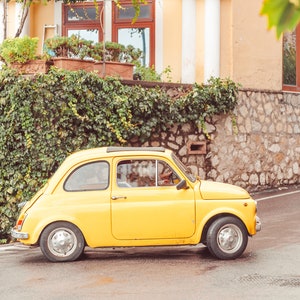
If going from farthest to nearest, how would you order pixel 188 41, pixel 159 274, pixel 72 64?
pixel 188 41, pixel 72 64, pixel 159 274

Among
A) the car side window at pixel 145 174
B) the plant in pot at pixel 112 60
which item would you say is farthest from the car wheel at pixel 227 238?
the plant in pot at pixel 112 60

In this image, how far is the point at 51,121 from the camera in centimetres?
1422

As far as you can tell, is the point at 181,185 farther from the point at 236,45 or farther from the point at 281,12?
the point at 236,45

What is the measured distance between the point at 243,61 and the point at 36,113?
624 cm

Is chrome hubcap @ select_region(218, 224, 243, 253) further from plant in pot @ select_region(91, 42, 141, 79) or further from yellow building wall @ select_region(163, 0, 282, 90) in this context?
yellow building wall @ select_region(163, 0, 282, 90)

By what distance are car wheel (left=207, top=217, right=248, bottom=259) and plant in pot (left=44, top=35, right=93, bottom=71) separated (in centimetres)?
707

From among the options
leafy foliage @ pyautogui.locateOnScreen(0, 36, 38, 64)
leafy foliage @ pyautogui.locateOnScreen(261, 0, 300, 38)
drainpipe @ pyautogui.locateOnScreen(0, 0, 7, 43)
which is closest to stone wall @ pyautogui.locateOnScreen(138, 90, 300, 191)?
leafy foliage @ pyautogui.locateOnScreen(0, 36, 38, 64)

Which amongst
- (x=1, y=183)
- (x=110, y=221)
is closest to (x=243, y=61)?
(x=1, y=183)

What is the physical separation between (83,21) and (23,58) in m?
4.22

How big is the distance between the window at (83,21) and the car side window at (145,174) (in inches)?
381

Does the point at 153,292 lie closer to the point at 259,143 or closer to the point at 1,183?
the point at 1,183

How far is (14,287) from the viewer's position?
7.43m

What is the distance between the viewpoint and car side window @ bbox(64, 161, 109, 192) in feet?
30.2

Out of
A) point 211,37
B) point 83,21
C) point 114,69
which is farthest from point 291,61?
point 114,69
